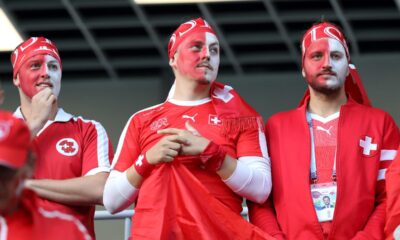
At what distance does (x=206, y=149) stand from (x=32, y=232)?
4.27 feet

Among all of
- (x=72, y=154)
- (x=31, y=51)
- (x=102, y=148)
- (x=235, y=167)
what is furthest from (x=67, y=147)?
(x=235, y=167)

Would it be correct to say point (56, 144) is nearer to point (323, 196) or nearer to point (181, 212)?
point (181, 212)

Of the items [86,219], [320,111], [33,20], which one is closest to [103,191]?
[86,219]

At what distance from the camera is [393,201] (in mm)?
4312

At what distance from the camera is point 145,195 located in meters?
4.47

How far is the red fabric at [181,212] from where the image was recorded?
4430 mm

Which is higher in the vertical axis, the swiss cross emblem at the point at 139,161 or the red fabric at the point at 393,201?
the swiss cross emblem at the point at 139,161

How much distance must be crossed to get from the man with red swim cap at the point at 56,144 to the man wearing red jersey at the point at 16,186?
1381 mm

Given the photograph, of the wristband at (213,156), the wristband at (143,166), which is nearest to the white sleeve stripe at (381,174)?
the wristband at (213,156)

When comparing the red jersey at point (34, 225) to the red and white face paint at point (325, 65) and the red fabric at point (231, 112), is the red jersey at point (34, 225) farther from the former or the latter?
the red and white face paint at point (325, 65)

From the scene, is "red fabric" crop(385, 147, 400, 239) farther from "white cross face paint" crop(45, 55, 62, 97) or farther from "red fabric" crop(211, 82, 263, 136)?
"white cross face paint" crop(45, 55, 62, 97)

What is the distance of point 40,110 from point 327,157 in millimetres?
1167

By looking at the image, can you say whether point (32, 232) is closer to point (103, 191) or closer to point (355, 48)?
point (103, 191)

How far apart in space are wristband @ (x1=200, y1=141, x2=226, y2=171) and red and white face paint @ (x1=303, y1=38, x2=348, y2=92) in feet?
1.81
